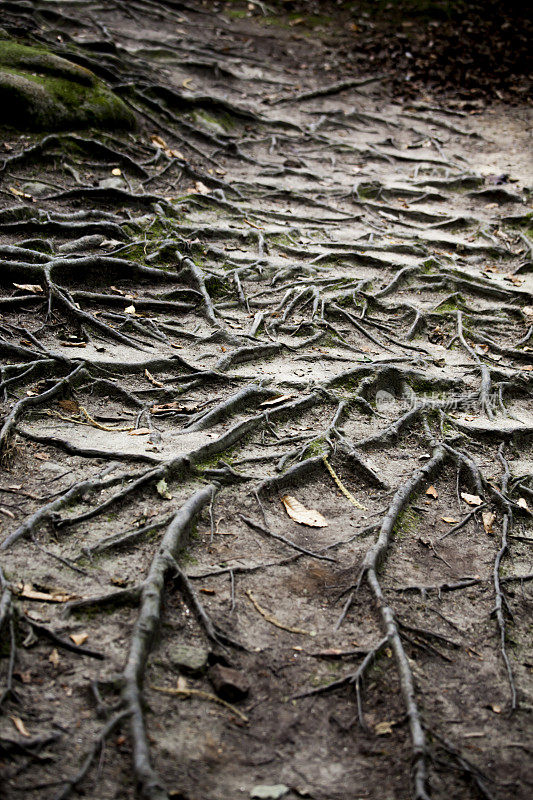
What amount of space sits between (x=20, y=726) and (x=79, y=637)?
46 centimetres

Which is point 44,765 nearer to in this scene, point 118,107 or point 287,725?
point 287,725

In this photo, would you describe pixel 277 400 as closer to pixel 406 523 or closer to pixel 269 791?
pixel 406 523

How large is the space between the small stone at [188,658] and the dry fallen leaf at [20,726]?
644 millimetres

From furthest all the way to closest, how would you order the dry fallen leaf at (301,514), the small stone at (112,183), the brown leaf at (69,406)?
the small stone at (112,183)
the brown leaf at (69,406)
the dry fallen leaf at (301,514)

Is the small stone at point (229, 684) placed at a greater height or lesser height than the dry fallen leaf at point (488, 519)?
greater

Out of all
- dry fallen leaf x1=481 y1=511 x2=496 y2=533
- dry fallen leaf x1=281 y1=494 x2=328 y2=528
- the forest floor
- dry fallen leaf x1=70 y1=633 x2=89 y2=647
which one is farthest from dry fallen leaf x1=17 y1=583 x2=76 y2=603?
dry fallen leaf x1=481 y1=511 x2=496 y2=533

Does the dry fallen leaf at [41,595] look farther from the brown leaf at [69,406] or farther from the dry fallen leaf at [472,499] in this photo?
the dry fallen leaf at [472,499]

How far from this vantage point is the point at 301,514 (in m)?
3.86

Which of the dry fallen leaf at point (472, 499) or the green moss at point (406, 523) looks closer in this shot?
the green moss at point (406, 523)

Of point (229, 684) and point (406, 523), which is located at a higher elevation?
point (229, 684)

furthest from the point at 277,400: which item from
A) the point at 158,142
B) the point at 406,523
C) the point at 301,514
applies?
the point at 158,142

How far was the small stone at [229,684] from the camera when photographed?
8.86ft

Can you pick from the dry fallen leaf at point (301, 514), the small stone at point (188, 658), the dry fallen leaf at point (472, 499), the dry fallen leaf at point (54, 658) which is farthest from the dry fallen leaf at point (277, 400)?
the dry fallen leaf at point (54, 658)

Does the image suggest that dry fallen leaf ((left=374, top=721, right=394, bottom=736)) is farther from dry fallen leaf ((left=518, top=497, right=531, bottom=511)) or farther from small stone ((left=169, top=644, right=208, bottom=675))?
dry fallen leaf ((left=518, top=497, right=531, bottom=511))
